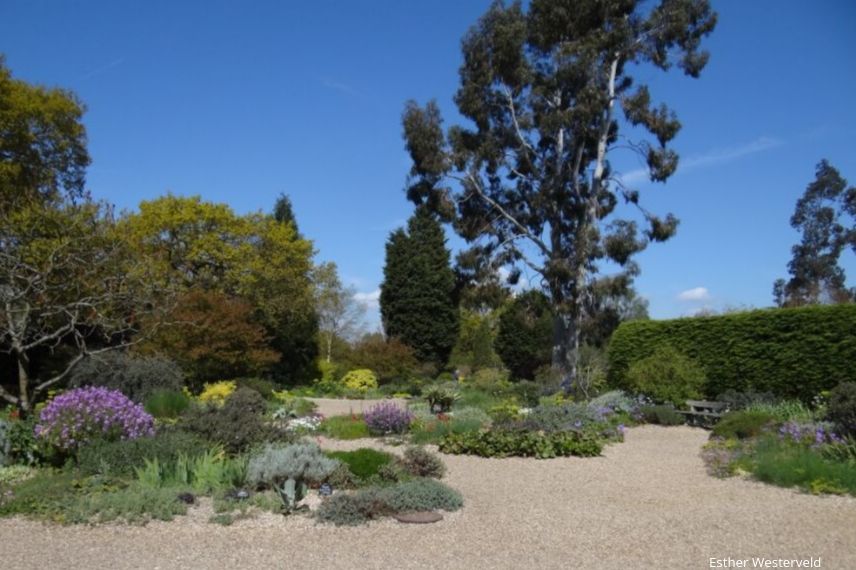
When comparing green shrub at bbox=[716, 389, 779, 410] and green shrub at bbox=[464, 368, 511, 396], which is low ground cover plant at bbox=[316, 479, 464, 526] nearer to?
green shrub at bbox=[716, 389, 779, 410]

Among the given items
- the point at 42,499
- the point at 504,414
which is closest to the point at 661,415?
the point at 504,414

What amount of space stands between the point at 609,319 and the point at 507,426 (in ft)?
47.0

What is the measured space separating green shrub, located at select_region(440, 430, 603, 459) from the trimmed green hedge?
6574mm

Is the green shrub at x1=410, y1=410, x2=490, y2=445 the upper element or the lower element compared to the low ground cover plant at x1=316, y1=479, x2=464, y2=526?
upper

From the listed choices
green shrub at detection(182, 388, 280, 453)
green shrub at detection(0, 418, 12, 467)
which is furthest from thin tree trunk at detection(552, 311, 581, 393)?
green shrub at detection(0, 418, 12, 467)

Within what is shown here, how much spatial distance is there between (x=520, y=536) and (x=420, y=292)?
26982 millimetres

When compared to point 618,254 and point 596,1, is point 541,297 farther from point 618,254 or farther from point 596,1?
point 596,1

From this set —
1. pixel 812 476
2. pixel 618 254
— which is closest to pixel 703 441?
pixel 812 476

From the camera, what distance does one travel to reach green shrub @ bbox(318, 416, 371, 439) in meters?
12.2

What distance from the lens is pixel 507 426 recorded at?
37.4ft

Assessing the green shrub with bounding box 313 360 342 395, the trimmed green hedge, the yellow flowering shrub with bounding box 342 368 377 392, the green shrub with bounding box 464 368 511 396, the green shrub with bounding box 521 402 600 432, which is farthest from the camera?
the green shrub with bounding box 313 360 342 395

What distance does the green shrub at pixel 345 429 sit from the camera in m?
12.2

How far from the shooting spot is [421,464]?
8.36 m

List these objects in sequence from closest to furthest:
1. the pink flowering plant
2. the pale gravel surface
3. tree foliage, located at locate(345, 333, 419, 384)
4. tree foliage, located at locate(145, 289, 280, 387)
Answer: the pale gravel surface < the pink flowering plant < tree foliage, located at locate(145, 289, 280, 387) < tree foliage, located at locate(345, 333, 419, 384)
